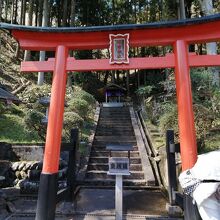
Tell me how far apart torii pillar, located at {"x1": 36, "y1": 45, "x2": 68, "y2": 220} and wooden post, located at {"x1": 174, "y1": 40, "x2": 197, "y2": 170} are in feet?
8.11

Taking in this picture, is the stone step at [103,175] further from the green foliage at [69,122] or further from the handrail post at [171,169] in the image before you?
the handrail post at [171,169]

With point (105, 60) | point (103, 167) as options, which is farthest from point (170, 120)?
point (105, 60)

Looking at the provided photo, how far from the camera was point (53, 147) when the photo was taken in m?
5.54

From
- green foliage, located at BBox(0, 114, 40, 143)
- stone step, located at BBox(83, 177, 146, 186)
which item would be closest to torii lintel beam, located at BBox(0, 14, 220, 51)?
stone step, located at BBox(83, 177, 146, 186)

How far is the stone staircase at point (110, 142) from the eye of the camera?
880 cm

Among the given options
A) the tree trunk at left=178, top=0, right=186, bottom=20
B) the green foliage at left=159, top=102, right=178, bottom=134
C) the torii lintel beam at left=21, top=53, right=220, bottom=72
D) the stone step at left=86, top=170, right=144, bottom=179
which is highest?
the tree trunk at left=178, top=0, right=186, bottom=20

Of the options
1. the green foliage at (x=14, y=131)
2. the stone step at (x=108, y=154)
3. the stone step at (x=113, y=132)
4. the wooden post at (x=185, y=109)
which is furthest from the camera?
the stone step at (x=113, y=132)

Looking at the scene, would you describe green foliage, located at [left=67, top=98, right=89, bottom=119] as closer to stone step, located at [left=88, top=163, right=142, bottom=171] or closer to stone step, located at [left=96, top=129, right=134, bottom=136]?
stone step, located at [left=96, top=129, right=134, bottom=136]

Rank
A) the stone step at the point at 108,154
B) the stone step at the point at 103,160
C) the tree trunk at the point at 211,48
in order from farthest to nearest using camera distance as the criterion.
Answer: the stone step at the point at 108,154 → the tree trunk at the point at 211,48 → the stone step at the point at 103,160

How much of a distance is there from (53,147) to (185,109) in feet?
9.12

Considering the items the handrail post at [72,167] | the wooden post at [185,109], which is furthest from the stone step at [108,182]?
the wooden post at [185,109]

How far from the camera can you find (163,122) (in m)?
9.13

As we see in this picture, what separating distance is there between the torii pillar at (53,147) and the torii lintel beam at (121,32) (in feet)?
0.99

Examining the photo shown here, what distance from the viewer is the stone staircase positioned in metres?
8.80
